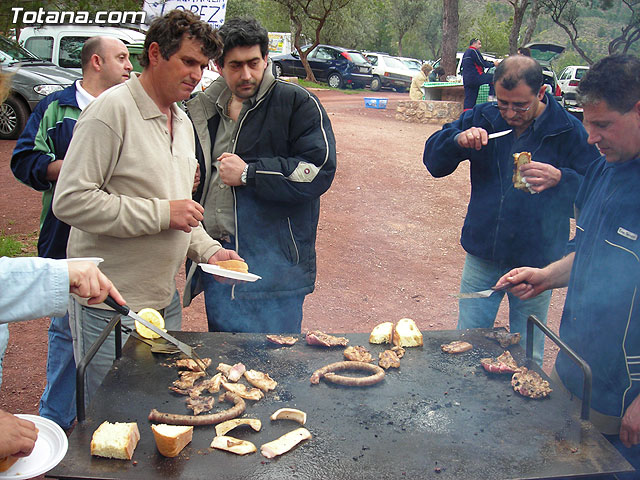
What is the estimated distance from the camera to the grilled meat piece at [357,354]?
8.82 feet

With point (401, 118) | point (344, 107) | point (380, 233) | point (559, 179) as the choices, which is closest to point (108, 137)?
point (559, 179)

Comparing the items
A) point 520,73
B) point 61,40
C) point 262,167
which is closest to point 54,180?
point 262,167

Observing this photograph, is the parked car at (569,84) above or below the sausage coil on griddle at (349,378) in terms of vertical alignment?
above

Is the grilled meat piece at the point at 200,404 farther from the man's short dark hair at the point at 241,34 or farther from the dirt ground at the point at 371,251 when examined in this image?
the dirt ground at the point at 371,251

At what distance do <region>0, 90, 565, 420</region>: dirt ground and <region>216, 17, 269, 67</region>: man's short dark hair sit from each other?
2.82 m

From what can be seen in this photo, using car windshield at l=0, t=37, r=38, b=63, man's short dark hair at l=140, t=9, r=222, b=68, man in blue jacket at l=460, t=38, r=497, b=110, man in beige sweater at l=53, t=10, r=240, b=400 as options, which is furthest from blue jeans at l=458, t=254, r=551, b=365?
man in blue jacket at l=460, t=38, r=497, b=110

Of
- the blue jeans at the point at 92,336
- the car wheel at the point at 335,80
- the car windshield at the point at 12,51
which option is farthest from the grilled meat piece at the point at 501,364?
the car wheel at the point at 335,80

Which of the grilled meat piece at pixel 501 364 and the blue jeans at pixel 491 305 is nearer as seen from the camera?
the grilled meat piece at pixel 501 364

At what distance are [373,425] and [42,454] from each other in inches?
46.4

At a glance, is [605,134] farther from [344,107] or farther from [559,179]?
[344,107]

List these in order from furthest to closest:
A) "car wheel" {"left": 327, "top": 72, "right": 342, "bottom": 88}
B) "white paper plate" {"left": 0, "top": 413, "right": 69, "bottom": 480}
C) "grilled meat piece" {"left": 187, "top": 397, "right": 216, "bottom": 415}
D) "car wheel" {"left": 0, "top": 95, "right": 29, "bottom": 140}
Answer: "car wheel" {"left": 327, "top": 72, "right": 342, "bottom": 88}, "car wheel" {"left": 0, "top": 95, "right": 29, "bottom": 140}, "grilled meat piece" {"left": 187, "top": 397, "right": 216, "bottom": 415}, "white paper plate" {"left": 0, "top": 413, "right": 69, "bottom": 480}

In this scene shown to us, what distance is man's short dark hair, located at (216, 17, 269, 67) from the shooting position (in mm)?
3186

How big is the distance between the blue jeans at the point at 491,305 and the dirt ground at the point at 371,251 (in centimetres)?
132

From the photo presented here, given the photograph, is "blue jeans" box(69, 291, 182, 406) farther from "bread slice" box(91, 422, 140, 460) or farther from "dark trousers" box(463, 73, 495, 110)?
"dark trousers" box(463, 73, 495, 110)
